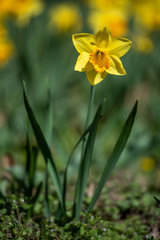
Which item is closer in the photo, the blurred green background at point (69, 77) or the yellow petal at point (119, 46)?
the yellow petal at point (119, 46)

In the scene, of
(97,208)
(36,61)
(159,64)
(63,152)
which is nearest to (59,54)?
(36,61)

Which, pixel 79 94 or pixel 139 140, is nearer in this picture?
pixel 139 140

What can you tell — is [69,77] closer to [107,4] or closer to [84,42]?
[107,4]

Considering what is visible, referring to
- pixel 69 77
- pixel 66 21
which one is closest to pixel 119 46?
pixel 69 77

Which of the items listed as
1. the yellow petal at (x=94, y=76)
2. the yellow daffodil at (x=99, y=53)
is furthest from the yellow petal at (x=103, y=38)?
the yellow petal at (x=94, y=76)

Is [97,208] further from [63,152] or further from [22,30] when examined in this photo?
[22,30]

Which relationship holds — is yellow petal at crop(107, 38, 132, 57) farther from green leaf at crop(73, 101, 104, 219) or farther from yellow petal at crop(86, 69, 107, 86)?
green leaf at crop(73, 101, 104, 219)

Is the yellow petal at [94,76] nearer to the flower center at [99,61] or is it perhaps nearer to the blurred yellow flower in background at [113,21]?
the flower center at [99,61]
